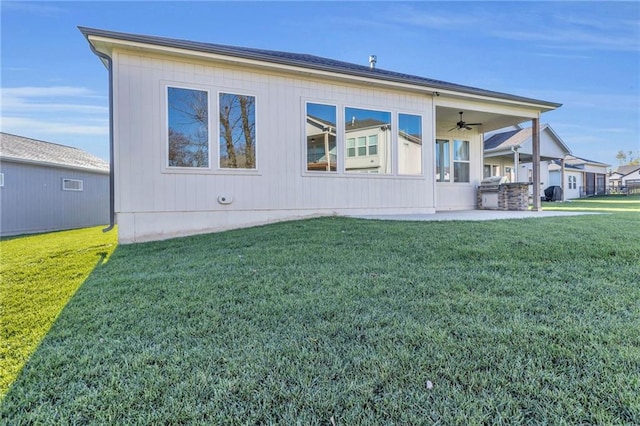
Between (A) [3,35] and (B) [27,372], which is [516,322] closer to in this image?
(B) [27,372]

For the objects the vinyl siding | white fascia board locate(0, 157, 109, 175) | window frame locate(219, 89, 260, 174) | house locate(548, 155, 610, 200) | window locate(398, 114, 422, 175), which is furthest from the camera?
house locate(548, 155, 610, 200)

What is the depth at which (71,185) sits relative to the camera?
12.6 m

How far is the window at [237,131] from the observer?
6180 mm

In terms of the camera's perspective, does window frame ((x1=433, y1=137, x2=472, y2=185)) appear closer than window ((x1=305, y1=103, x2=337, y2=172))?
No

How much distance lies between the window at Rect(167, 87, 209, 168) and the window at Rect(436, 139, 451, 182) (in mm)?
6932

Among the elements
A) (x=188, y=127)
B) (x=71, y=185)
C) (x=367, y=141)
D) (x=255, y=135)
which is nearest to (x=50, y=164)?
(x=71, y=185)

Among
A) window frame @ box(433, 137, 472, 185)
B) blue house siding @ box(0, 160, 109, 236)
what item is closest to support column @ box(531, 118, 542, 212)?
window frame @ box(433, 137, 472, 185)

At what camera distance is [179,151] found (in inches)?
232

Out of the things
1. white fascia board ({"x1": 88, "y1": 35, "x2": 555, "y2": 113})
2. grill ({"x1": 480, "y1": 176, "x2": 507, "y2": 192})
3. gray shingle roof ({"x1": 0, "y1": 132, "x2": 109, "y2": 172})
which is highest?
white fascia board ({"x1": 88, "y1": 35, "x2": 555, "y2": 113})

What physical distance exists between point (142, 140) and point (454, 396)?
19.7ft

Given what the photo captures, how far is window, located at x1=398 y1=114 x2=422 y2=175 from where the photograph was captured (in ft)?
25.0

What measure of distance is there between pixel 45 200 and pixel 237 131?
9.97 metres

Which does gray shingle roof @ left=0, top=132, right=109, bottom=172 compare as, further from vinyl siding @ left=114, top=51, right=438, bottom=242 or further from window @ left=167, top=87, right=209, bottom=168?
window @ left=167, top=87, right=209, bottom=168

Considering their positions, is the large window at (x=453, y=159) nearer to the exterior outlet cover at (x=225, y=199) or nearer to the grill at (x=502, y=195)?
the grill at (x=502, y=195)
